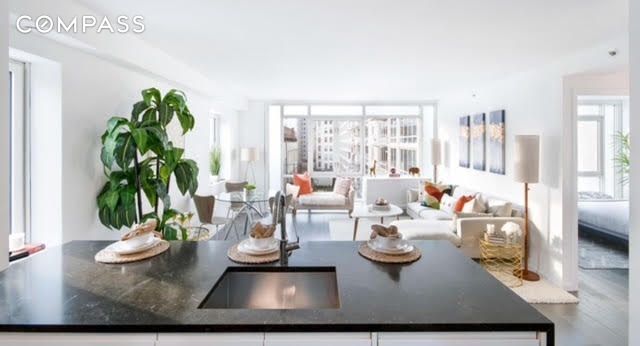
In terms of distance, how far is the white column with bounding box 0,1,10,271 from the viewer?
1.83 metres

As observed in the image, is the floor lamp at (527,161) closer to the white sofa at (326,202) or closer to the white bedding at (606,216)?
the white bedding at (606,216)

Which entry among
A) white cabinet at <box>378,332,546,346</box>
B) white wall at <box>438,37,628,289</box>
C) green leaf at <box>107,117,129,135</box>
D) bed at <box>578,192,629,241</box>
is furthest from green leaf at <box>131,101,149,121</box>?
bed at <box>578,192,629,241</box>

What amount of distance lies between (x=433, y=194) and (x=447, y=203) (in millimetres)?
467

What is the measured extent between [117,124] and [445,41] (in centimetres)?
303

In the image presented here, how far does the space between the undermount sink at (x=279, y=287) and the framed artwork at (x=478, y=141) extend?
179 inches

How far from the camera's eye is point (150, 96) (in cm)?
307

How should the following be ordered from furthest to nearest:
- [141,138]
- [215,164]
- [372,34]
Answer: [215,164] → [372,34] → [141,138]

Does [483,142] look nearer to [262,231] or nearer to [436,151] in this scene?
[436,151]

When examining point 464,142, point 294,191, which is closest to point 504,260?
point 464,142

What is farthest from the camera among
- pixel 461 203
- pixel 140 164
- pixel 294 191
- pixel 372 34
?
pixel 294 191

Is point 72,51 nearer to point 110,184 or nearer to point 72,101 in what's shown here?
point 72,101

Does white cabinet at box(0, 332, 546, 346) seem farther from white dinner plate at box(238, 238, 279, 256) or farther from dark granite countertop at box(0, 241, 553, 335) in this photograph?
white dinner plate at box(238, 238, 279, 256)

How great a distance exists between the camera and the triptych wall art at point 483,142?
15.9ft

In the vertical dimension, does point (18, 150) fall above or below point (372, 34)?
below
